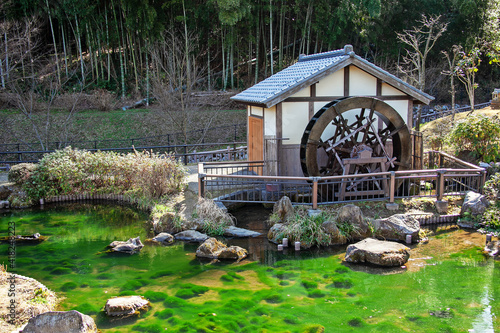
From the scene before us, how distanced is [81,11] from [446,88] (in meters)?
22.6

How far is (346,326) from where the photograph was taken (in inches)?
224

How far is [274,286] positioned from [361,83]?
611 centimetres

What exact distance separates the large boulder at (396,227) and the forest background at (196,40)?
1378cm

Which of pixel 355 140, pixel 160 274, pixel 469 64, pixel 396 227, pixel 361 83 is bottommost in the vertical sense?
pixel 160 274

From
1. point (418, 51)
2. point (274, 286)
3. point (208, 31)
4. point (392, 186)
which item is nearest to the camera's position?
point (274, 286)

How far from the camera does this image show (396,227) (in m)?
8.66

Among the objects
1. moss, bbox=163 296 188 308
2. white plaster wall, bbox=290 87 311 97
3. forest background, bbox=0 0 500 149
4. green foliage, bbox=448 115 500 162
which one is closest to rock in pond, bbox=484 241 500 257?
green foliage, bbox=448 115 500 162

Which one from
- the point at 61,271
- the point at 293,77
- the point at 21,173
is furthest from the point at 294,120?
the point at 21,173

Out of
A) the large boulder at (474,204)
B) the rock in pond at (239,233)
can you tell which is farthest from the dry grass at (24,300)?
the large boulder at (474,204)

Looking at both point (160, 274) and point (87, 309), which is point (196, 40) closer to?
point (160, 274)

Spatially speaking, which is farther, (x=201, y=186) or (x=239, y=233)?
(x=201, y=186)

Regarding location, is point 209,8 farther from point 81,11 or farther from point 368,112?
point 368,112

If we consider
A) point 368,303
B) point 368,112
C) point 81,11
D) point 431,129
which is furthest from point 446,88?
point 368,303

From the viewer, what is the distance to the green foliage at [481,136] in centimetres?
1136
